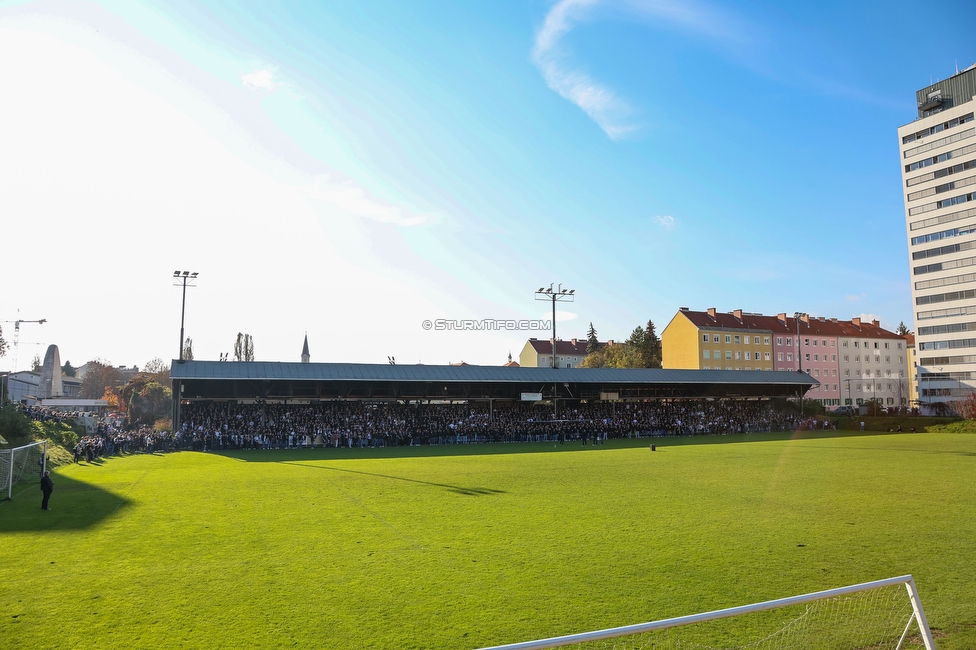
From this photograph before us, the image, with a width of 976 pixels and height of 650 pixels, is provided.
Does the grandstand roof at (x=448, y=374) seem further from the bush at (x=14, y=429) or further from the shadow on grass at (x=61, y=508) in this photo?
the shadow on grass at (x=61, y=508)

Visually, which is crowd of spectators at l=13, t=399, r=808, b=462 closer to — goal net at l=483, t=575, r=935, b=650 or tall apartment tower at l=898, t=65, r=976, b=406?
tall apartment tower at l=898, t=65, r=976, b=406

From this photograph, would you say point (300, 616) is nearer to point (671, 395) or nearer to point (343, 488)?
point (343, 488)

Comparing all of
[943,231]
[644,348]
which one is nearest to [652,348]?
[644,348]

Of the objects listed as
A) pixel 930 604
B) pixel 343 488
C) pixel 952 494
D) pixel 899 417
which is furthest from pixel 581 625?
pixel 899 417

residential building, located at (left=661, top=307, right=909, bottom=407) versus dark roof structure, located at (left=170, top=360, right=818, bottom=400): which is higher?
residential building, located at (left=661, top=307, right=909, bottom=407)

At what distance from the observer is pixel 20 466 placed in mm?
20484

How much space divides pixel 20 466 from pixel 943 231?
8533 cm

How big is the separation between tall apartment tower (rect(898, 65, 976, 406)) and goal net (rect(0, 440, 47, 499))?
81760 mm

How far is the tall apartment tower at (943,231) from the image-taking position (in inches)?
2596

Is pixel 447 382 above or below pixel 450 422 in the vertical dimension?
above

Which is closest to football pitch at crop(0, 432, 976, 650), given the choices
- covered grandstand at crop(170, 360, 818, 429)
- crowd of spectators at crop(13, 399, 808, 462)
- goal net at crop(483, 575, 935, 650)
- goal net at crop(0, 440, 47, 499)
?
goal net at crop(483, 575, 935, 650)

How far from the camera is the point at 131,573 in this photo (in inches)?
351

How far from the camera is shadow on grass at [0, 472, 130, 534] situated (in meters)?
12.8

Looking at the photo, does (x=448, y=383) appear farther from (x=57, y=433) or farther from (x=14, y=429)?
(x=14, y=429)
